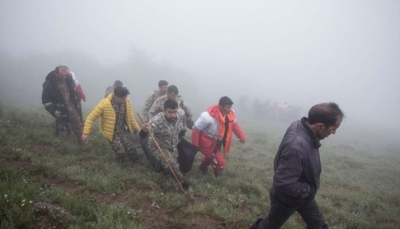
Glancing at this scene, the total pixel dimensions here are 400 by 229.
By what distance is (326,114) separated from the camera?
10.5 feet

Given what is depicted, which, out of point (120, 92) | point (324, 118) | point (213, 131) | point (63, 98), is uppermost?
point (120, 92)

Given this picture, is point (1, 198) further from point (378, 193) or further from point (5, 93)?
point (5, 93)

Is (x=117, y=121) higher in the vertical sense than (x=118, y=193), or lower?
higher

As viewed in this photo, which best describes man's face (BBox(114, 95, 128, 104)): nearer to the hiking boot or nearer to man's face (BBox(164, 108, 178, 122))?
man's face (BBox(164, 108, 178, 122))

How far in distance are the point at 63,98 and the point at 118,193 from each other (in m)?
4.19

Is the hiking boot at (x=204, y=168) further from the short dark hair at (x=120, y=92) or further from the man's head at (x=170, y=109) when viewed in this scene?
the short dark hair at (x=120, y=92)

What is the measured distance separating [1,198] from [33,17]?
294 feet

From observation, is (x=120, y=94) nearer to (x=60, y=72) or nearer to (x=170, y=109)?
(x=170, y=109)

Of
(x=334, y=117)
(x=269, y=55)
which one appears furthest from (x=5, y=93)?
(x=269, y=55)

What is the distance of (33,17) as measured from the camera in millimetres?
73688

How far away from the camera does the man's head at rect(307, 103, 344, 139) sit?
321 cm

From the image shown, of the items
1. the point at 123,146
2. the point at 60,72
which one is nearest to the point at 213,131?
the point at 123,146

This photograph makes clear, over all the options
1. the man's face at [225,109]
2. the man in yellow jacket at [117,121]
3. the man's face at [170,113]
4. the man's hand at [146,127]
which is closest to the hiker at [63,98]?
the man in yellow jacket at [117,121]

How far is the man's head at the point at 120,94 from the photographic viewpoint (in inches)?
252
